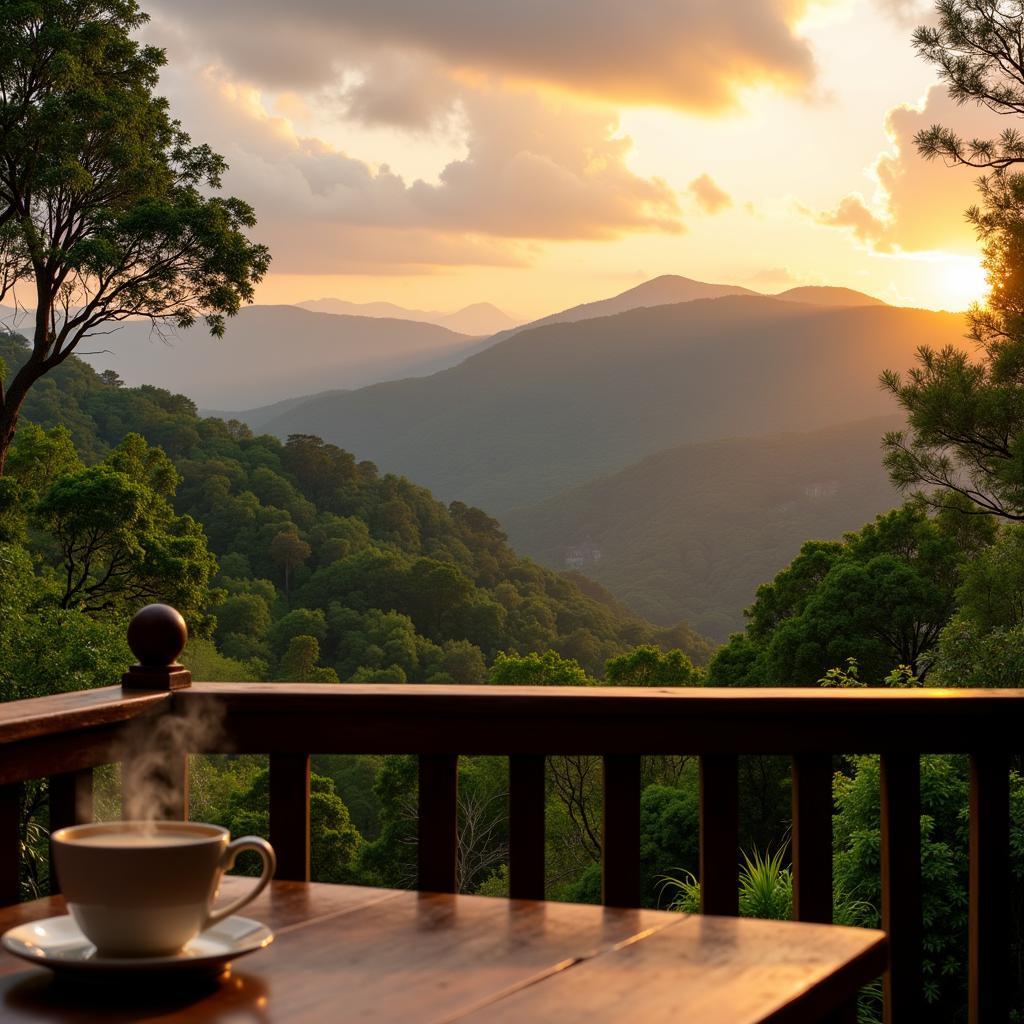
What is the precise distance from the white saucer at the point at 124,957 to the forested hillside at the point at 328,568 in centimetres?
3361

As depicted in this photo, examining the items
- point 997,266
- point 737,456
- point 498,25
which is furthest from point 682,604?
point 997,266

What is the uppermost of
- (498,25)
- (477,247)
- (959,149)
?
(477,247)

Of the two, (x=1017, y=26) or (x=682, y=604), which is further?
(x=682, y=604)

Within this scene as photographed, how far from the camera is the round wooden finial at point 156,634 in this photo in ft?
5.29

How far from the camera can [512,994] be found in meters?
0.84

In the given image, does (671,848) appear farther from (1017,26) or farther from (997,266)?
(1017,26)

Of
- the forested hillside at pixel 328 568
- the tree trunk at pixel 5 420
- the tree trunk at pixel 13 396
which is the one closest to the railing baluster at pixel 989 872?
the tree trunk at pixel 13 396

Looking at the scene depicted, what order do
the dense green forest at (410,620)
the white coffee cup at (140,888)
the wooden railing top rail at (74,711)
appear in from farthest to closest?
the dense green forest at (410,620), the wooden railing top rail at (74,711), the white coffee cup at (140,888)

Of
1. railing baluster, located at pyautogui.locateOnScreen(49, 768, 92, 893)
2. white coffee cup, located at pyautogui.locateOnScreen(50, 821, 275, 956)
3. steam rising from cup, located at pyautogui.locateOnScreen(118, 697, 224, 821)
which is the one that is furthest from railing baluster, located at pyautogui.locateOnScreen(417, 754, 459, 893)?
white coffee cup, located at pyautogui.locateOnScreen(50, 821, 275, 956)

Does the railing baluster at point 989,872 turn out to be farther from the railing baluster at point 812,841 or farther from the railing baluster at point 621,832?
the railing baluster at point 621,832

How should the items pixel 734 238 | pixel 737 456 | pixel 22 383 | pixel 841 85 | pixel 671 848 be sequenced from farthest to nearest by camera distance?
pixel 734 238 → pixel 737 456 → pixel 841 85 → pixel 671 848 → pixel 22 383

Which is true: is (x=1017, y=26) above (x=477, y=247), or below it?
below

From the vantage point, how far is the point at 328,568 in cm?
4022

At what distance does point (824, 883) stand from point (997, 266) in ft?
42.4
